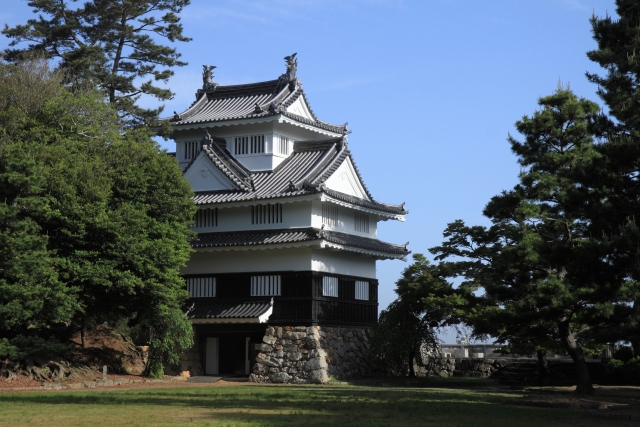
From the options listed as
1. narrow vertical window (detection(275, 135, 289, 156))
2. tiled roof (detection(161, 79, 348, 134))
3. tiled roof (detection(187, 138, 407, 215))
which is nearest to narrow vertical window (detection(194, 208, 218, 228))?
tiled roof (detection(187, 138, 407, 215))

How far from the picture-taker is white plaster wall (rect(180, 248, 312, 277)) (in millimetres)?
38844

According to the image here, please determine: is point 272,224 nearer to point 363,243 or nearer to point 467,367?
point 363,243

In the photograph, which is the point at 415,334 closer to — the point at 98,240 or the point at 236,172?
the point at 236,172

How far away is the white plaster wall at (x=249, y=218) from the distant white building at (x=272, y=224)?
0.19 ft

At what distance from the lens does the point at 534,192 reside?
2845cm

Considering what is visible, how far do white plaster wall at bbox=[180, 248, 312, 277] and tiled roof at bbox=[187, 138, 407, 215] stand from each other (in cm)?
263

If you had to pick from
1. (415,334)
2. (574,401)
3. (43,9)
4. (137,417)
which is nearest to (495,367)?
(415,334)

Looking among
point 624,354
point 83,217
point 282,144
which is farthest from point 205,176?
point 624,354

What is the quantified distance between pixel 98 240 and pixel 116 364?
23.5 ft

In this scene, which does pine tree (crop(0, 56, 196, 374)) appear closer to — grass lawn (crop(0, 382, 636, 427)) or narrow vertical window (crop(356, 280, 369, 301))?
grass lawn (crop(0, 382, 636, 427))

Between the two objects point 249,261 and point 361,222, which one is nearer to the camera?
point 249,261

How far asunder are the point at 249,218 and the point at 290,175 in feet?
9.75

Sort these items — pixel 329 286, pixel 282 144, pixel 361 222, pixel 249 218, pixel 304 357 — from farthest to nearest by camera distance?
pixel 282 144
pixel 361 222
pixel 249 218
pixel 329 286
pixel 304 357

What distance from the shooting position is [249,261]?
40062mm
